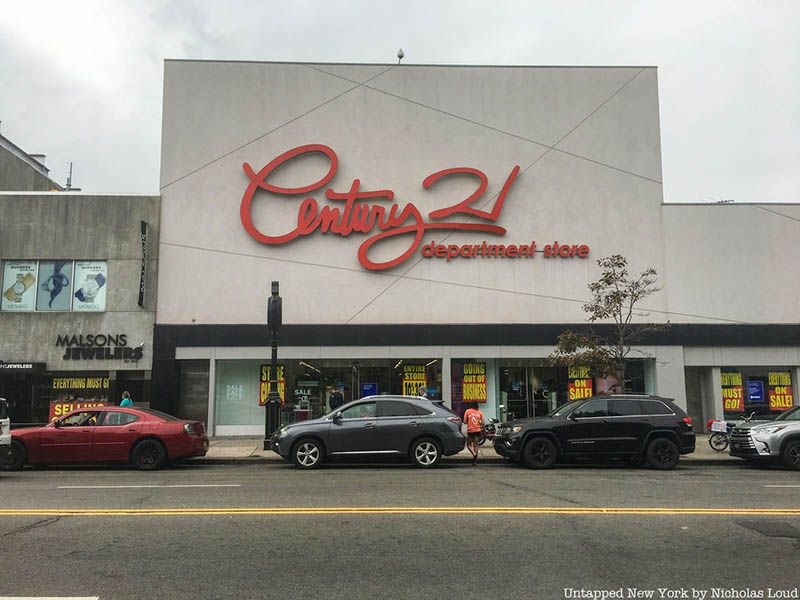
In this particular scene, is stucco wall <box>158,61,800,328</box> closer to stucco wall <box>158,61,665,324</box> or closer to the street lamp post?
stucco wall <box>158,61,665,324</box>

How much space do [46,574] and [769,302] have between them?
21.8 m

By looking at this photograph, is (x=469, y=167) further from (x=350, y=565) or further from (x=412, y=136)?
(x=350, y=565)

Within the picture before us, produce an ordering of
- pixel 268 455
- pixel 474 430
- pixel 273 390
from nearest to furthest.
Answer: pixel 474 430, pixel 268 455, pixel 273 390

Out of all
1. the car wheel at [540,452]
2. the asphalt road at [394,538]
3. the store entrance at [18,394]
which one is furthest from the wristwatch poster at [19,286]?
the car wheel at [540,452]

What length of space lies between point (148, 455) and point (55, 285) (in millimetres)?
9518

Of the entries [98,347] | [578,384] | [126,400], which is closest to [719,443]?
[578,384]

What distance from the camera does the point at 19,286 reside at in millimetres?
20172

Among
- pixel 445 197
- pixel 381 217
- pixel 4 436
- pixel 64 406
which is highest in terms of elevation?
pixel 445 197

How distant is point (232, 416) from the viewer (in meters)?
20.0

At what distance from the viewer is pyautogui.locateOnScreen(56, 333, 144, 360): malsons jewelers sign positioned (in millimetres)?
19672

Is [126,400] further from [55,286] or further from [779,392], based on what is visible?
[779,392]

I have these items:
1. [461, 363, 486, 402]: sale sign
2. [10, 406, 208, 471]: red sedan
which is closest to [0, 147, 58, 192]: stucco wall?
[10, 406, 208, 471]: red sedan

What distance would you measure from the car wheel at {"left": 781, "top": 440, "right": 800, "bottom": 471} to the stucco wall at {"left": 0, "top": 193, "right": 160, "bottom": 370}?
17275 millimetres

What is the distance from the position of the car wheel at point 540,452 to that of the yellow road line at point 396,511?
4.98 meters
